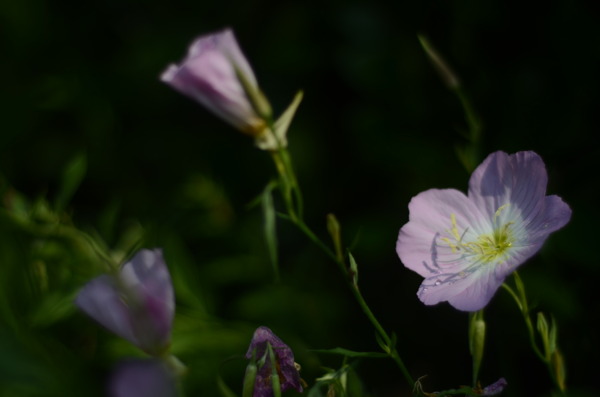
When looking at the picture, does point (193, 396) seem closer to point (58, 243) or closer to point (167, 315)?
point (58, 243)

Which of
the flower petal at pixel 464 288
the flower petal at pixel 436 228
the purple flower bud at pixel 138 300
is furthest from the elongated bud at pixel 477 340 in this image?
the purple flower bud at pixel 138 300

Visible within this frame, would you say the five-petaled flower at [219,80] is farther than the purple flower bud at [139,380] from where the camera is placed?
Yes

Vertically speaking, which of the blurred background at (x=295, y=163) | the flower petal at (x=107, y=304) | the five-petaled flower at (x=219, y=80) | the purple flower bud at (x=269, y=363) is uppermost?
the five-petaled flower at (x=219, y=80)

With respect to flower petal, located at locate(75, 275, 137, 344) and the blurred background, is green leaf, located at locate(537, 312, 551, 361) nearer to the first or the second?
the blurred background

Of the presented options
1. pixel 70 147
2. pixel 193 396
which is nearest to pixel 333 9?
pixel 70 147

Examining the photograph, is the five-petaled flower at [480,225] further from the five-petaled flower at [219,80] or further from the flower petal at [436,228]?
the five-petaled flower at [219,80]

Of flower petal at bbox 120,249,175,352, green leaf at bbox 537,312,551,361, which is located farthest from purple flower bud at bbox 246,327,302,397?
green leaf at bbox 537,312,551,361
